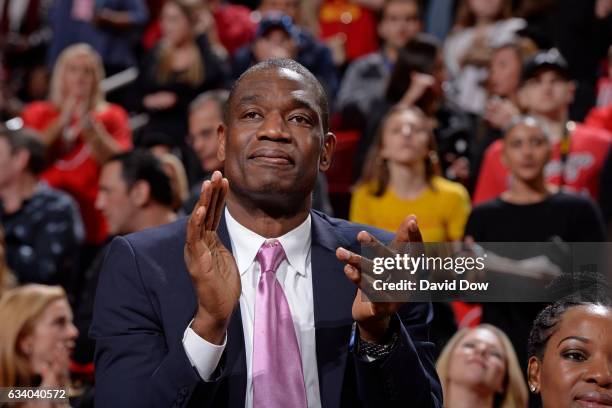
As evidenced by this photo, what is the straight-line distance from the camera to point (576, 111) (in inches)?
287

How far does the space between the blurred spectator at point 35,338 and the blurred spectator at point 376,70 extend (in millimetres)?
2956

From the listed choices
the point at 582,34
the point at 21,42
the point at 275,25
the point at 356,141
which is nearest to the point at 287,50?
the point at 275,25

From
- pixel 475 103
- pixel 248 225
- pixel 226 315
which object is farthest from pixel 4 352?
pixel 475 103

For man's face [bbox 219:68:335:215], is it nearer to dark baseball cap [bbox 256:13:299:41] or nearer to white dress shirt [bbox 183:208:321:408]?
white dress shirt [bbox 183:208:321:408]

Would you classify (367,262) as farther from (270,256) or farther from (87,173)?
(87,173)

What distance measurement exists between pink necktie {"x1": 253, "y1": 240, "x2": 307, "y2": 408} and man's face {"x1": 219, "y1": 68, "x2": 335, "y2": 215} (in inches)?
7.9

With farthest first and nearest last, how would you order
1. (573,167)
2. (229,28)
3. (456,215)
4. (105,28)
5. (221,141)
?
(229,28), (105,28), (573,167), (456,215), (221,141)

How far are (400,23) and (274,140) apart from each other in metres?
5.16

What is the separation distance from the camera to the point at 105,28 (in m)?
8.62

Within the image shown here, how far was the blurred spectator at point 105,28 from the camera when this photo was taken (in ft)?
28.3

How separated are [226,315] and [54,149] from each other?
4855mm

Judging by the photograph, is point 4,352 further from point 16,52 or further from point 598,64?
point 16,52

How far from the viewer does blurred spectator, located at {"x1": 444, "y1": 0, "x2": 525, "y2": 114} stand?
7.24 metres

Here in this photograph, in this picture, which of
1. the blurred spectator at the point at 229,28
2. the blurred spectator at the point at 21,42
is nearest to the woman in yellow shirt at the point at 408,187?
the blurred spectator at the point at 229,28
